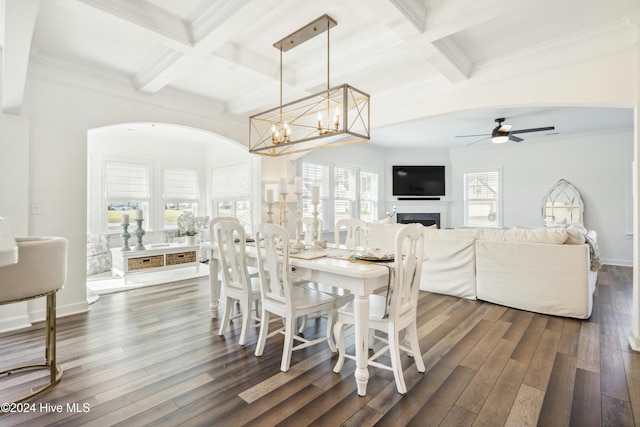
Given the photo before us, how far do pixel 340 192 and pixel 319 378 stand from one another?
5.28 m

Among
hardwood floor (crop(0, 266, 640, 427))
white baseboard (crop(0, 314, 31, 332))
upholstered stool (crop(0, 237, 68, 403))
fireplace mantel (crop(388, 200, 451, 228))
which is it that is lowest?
hardwood floor (crop(0, 266, 640, 427))

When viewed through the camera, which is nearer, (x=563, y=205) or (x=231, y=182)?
(x=563, y=205)

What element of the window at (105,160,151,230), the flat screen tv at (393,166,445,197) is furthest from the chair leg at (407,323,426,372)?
the flat screen tv at (393,166,445,197)

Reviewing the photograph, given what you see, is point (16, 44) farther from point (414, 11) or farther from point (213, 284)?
point (414, 11)

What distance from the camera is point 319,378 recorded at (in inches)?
86.9

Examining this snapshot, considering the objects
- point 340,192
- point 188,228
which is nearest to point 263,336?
point 188,228

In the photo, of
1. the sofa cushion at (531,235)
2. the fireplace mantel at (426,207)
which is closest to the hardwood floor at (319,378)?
the sofa cushion at (531,235)

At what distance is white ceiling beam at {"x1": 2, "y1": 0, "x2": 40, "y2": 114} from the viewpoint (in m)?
1.75

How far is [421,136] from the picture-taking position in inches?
272

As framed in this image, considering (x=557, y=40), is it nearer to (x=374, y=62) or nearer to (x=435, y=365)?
(x=374, y=62)

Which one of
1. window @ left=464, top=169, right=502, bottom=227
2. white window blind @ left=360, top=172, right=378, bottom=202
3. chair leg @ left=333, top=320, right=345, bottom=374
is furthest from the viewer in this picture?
white window blind @ left=360, top=172, right=378, bottom=202

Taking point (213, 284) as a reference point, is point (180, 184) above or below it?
above

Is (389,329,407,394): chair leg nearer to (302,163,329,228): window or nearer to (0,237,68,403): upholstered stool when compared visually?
(0,237,68,403): upholstered stool

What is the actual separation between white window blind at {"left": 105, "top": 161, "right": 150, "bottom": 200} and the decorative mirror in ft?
27.7
